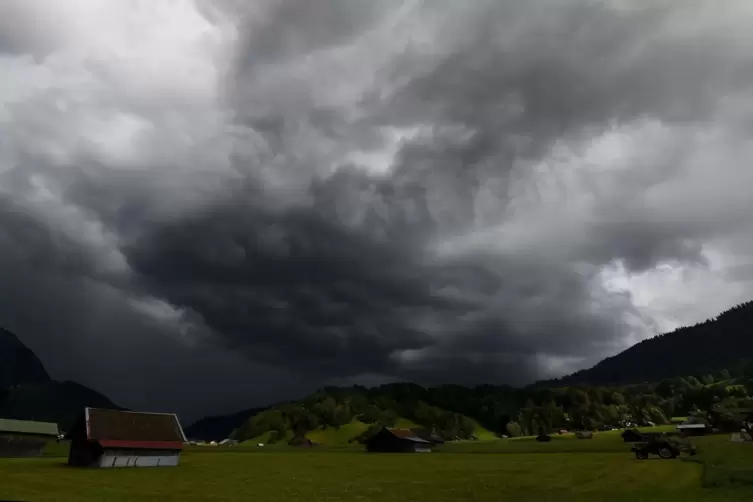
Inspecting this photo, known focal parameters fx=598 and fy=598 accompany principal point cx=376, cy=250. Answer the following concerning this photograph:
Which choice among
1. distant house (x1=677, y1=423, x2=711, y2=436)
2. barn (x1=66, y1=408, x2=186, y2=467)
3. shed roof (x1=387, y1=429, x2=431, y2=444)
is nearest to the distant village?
barn (x1=66, y1=408, x2=186, y2=467)

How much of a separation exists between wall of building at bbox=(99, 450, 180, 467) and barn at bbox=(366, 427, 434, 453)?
56188mm

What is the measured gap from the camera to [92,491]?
46250 millimetres

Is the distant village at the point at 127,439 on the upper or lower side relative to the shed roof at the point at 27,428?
lower

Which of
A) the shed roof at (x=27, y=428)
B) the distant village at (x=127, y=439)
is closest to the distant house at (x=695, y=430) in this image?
the distant village at (x=127, y=439)

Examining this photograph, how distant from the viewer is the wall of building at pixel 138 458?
7825 cm

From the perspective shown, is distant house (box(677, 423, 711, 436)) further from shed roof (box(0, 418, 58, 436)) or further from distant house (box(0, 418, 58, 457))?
shed roof (box(0, 418, 58, 436))

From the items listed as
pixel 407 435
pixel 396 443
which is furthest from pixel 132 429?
pixel 407 435

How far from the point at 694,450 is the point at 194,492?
58864mm

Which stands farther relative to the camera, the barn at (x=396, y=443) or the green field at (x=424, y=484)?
the barn at (x=396, y=443)

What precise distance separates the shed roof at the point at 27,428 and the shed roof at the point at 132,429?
1275 inches

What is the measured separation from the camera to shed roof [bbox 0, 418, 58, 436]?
107 m

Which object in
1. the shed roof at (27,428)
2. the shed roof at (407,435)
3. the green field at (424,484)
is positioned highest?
the shed roof at (27,428)

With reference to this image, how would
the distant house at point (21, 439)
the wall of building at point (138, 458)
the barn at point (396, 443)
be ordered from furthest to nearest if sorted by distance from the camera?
the barn at point (396, 443), the distant house at point (21, 439), the wall of building at point (138, 458)

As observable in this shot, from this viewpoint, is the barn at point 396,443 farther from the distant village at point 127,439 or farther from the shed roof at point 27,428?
the shed roof at point 27,428
